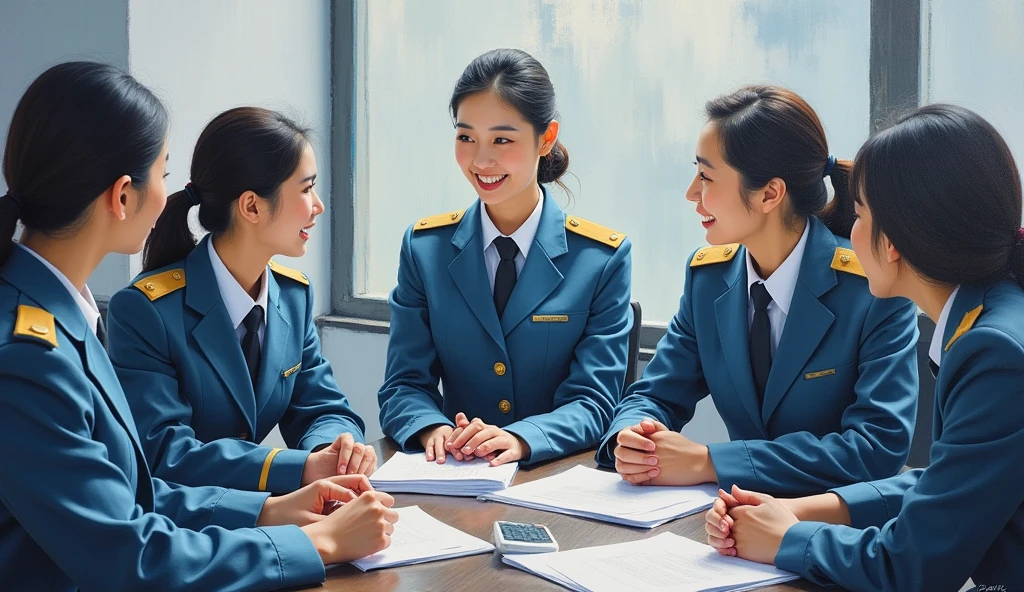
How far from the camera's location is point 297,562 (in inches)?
48.4

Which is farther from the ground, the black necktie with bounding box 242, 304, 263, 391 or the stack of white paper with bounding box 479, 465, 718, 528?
the black necktie with bounding box 242, 304, 263, 391

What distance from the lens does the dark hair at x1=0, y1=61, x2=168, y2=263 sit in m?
1.21

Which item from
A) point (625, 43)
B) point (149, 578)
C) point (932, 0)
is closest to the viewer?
point (149, 578)

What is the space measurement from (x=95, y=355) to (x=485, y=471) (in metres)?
0.73

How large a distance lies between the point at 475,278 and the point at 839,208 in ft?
2.70

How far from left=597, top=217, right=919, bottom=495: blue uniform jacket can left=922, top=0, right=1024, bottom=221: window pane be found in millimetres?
978

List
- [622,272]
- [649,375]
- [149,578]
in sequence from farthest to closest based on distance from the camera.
Answer: [622,272] → [649,375] → [149,578]

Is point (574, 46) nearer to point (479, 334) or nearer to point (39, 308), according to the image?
point (479, 334)

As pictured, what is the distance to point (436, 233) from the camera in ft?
7.45

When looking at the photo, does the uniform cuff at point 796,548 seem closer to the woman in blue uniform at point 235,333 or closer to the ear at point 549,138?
the woman in blue uniform at point 235,333

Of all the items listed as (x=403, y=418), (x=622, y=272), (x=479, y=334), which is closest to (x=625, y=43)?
(x=622, y=272)

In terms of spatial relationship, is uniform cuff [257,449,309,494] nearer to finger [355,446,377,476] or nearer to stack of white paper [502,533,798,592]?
finger [355,446,377,476]

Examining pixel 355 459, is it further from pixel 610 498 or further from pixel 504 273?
pixel 504 273

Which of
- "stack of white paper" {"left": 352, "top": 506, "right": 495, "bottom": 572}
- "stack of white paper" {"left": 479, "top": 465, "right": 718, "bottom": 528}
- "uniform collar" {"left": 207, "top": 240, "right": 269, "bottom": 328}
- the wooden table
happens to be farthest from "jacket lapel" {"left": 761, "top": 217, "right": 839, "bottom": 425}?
"uniform collar" {"left": 207, "top": 240, "right": 269, "bottom": 328}
